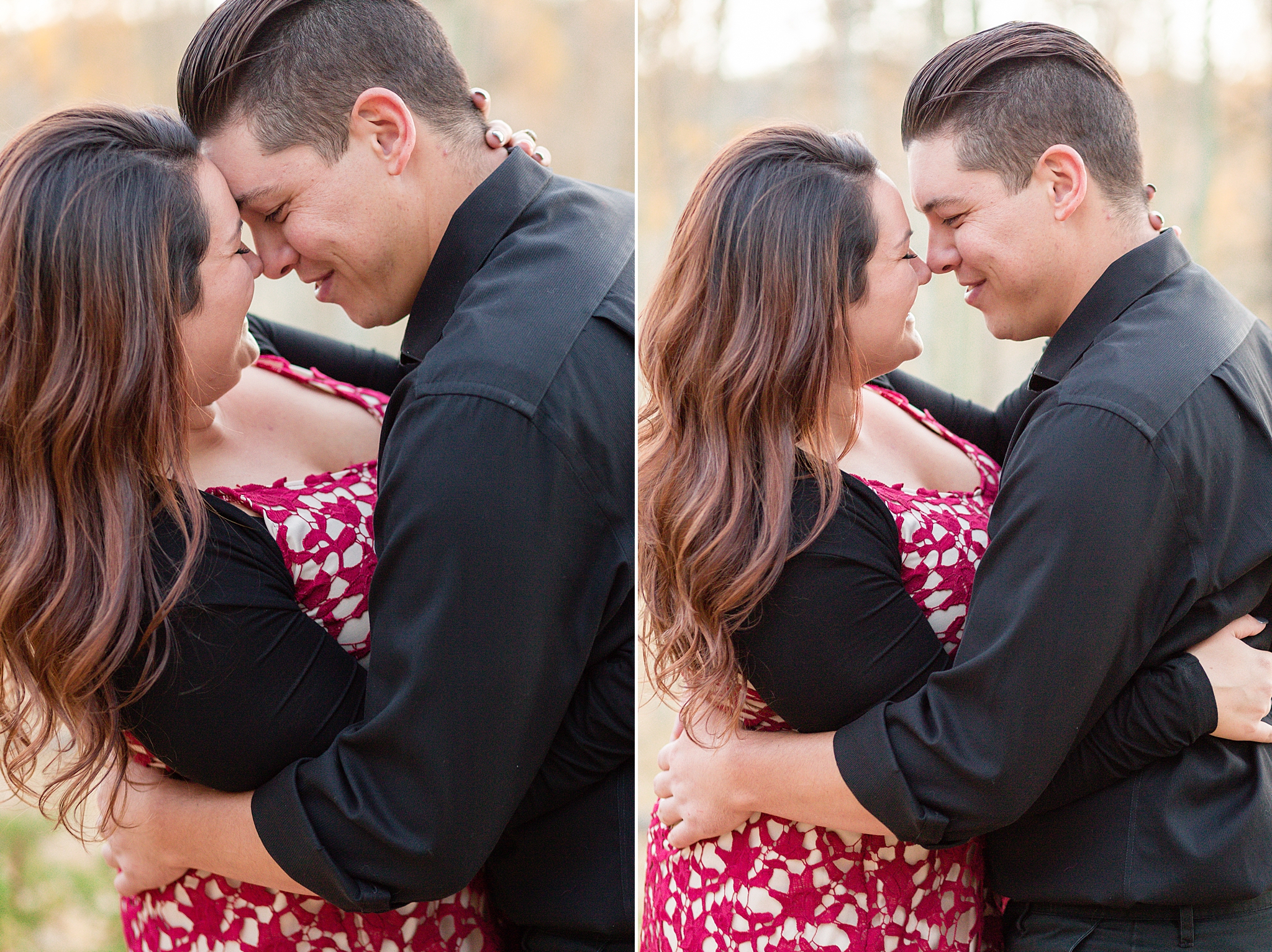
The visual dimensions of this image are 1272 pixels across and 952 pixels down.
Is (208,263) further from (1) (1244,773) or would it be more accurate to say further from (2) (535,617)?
(1) (1244,773)

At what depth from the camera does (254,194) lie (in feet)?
4.10

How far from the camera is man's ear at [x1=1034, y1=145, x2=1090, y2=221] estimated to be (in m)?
1.32

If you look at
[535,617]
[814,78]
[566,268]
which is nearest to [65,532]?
[535,617]

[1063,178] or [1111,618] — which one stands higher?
[1063,178]

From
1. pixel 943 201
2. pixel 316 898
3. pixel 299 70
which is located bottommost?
pixel 316 898

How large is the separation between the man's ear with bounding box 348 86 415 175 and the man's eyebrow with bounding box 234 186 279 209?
106 millimetres

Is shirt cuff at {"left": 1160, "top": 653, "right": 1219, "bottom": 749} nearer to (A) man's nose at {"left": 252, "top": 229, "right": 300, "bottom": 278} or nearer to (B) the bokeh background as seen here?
(B) the bokeh background

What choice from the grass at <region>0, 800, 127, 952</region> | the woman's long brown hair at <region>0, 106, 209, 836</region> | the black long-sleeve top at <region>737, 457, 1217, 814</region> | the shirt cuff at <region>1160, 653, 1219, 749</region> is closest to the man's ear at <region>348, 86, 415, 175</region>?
the woman's long brown hair at <region>0, 106, 209, 836</region>

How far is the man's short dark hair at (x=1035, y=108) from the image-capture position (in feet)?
4.40

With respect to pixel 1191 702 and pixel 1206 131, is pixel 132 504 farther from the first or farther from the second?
pixel 1206 131

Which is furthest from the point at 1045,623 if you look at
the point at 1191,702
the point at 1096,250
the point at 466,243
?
the point at 466,243

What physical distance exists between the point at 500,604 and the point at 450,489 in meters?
0.12

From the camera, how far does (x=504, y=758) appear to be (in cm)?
110

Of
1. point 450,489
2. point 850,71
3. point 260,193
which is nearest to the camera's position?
point 450,489
